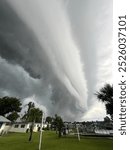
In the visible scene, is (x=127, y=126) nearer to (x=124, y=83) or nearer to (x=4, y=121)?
(x=124, y=83)

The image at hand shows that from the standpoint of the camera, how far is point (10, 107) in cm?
7281

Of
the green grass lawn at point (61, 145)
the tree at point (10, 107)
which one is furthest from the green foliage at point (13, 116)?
the green grass lawn at point (61, 145)

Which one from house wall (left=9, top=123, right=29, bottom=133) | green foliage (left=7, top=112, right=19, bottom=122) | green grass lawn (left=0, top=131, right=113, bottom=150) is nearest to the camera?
green grass lawn (left=0, top=131, right=113, bottom=150)

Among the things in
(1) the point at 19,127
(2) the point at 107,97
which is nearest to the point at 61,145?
(2) the point at 107,97

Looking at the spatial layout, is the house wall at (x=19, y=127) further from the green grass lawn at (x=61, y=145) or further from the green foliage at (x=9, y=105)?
the green grass lawn at (x=61, y=145)

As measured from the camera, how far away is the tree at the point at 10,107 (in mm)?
71012

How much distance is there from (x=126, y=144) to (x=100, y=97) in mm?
26258

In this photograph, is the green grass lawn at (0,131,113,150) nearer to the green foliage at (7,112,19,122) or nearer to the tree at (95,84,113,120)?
the tree at (95,84,113,120)

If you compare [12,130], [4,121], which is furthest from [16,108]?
[4,121]

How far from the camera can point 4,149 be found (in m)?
18.8

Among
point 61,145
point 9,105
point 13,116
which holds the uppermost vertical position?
point 9,105

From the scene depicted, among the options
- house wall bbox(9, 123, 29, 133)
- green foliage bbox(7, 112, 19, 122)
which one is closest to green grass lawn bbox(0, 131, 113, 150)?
house wall bbox(9, 123, 29, 133)

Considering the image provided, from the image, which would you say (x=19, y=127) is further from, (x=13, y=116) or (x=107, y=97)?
(x=107, y=97)

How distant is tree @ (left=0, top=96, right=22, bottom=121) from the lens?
233 feet
